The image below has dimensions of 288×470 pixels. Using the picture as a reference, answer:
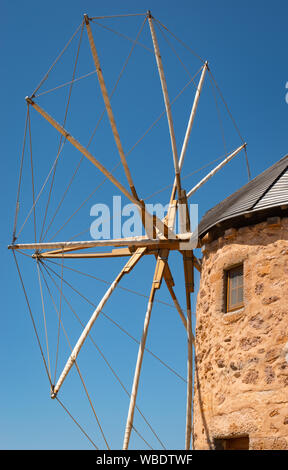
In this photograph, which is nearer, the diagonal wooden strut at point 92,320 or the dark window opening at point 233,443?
the dark window opening at point 233,443

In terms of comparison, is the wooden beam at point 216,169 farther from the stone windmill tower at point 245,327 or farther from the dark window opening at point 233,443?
the dark window opening at point 233,443

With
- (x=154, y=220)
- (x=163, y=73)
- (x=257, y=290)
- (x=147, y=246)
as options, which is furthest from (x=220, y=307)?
(x=163, y=73)

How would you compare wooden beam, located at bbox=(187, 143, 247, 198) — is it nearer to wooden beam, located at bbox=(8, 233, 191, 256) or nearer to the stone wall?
wooden beam, located at bbox=(8, 233, 191, 256)

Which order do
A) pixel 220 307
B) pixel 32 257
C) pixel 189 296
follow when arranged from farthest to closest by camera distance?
1. pixel 32 257
2. pixel 189 296
3. pixel 220 307

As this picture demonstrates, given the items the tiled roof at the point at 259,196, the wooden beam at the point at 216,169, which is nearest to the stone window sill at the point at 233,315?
the tiled roof at the point at 259,196

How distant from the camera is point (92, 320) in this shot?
15.3 meters

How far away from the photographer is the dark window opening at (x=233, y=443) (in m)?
9.80

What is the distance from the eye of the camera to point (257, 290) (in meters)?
10.4

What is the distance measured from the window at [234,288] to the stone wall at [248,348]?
101 mm

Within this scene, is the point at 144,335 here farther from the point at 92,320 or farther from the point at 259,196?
the point at 259,196

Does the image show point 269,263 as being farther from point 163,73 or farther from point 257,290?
point 163,73
